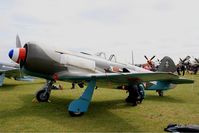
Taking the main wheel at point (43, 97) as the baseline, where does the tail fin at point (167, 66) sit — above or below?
above

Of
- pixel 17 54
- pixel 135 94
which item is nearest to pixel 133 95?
pixel 135 94

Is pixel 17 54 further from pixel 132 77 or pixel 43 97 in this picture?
pixel 132 77

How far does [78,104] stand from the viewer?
802 centimetres

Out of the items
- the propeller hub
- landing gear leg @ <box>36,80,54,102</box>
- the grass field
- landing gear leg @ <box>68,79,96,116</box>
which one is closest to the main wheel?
landing gear leg @ <box>36,80,54,102</box>

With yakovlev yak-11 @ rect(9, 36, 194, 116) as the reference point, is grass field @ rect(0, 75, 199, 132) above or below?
below

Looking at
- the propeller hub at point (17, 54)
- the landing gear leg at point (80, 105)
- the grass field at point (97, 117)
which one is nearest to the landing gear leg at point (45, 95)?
the grass field at point (97, 117)

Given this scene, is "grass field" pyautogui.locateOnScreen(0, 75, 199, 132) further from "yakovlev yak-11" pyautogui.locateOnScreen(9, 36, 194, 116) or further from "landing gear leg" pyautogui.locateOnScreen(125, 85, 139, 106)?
"yakovlev yak-11" pyautogui.locateOnScreen(9, 36, 194, 116)

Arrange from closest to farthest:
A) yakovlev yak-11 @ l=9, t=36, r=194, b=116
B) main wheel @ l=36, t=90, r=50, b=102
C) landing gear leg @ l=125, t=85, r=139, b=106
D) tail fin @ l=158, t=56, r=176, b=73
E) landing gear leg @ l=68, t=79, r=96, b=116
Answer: landing gear leg @ l=68, t=79, r=96, b=116 < yakovlev yak-11 @ l=9, t=36, r=194, b=116 < landing gear leg @ l=125, t=85, r=139, b=106 < main wheel @ l=36, t=90, r=50, b=102 < tail fin @ l=158, t=56, r=176, b=73

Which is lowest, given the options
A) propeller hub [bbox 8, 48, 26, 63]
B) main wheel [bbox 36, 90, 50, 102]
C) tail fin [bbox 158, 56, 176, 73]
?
main wheel [bbox 36, 90, 50, 102]

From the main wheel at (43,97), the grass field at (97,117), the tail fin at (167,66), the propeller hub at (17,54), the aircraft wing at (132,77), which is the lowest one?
the grass field at (97,117)

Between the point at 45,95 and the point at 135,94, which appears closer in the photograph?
the point at 135,94

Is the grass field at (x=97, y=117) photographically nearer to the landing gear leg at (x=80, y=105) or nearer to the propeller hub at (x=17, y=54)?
the landing gear leg at (x=80, y=105)

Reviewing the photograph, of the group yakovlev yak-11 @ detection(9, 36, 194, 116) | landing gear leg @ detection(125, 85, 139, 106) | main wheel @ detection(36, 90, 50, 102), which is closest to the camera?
yakovlev yak-11 @ detection(9, 36, 194, 116)

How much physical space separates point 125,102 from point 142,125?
13.1 feet
